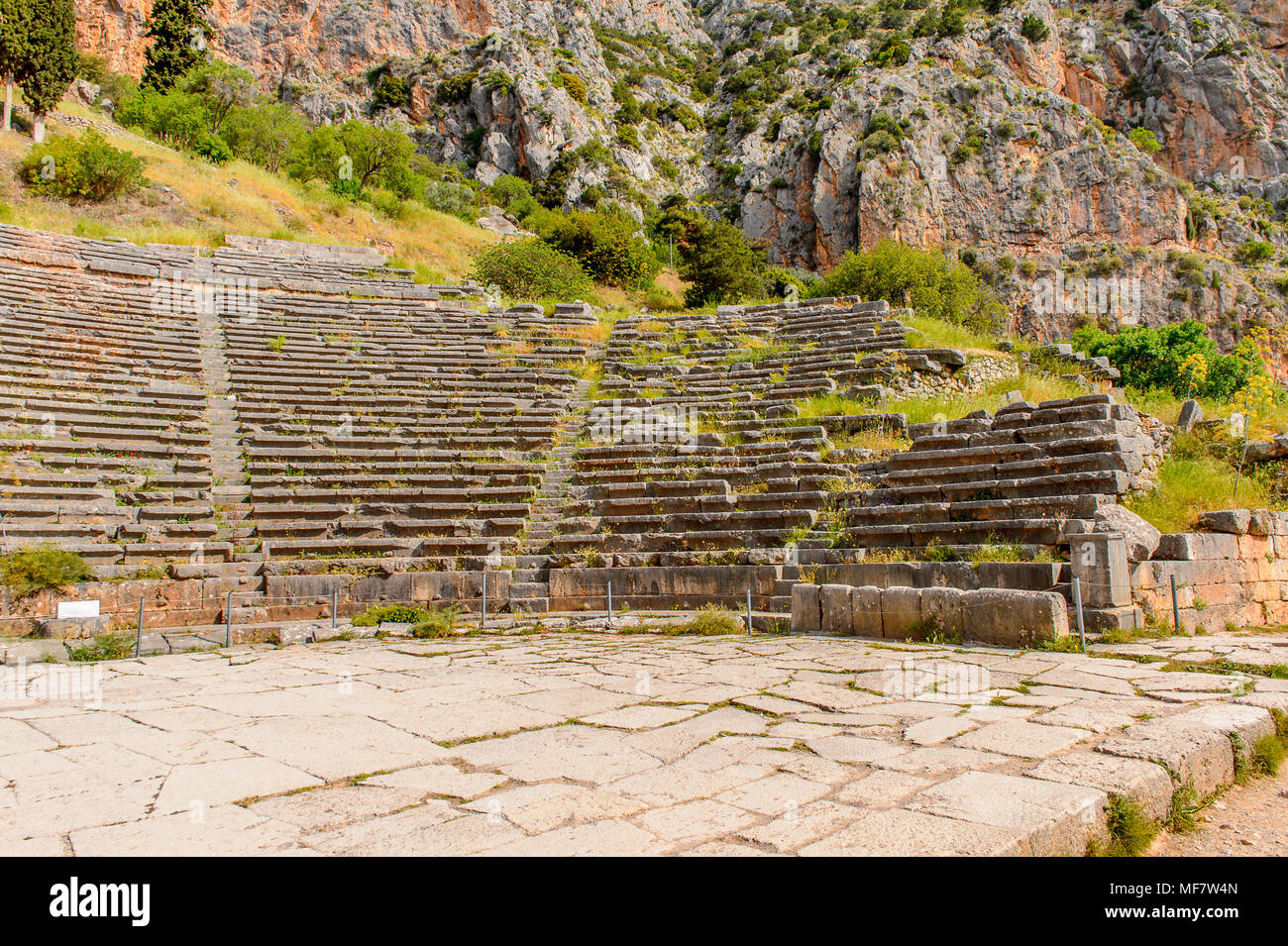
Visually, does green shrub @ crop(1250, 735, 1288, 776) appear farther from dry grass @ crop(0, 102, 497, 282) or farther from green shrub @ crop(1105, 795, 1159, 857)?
dry grass @ crop(0, 102, 497, 282)

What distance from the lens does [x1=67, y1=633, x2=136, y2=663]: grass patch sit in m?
6.99

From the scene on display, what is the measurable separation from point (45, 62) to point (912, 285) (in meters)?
29.9

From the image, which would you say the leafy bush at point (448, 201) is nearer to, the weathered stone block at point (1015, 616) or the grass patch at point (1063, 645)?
the weathered stone block at point (1015, 616)

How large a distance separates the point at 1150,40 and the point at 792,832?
243ft

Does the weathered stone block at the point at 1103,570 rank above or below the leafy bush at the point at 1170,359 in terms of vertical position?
below

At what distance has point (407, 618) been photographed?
8.72 m

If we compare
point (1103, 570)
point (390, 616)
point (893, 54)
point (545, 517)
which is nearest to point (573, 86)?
point (893, 54)

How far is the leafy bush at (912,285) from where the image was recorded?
75.8 feet

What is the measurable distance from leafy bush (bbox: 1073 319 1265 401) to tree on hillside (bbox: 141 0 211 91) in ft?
178

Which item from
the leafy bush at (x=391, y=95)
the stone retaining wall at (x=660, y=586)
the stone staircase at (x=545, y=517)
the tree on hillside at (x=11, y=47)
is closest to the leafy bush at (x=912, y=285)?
the stone staircase at (x=545, y=517)

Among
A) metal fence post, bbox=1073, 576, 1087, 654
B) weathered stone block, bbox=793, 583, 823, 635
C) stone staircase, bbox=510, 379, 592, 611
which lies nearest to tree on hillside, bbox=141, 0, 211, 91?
stone staircase, bbox=510, 379, 592, 611

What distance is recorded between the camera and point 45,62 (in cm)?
2286

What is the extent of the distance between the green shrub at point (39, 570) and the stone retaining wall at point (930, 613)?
8323mm
